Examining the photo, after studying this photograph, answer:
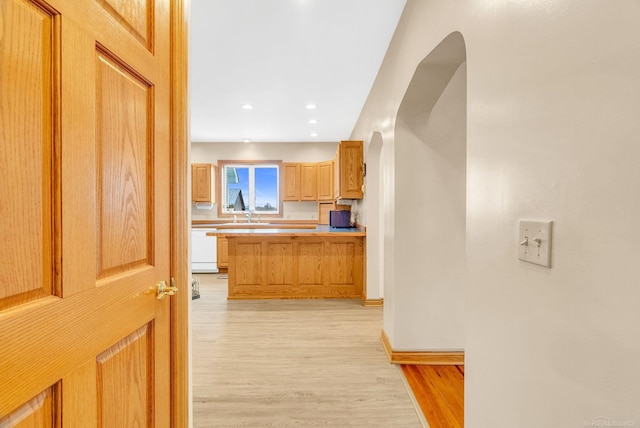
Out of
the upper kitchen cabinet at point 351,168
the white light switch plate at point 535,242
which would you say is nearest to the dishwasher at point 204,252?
the upper kitchen cabinet at point 351,168

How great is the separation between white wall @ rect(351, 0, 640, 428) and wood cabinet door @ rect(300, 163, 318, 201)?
516cm

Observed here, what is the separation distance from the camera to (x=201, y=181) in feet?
20.1

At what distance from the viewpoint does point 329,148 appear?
A: 6.56m

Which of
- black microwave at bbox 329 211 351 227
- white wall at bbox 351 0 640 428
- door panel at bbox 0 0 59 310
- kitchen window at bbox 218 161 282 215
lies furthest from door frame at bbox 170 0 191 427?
kitchen window at bbox 218 161 282 215

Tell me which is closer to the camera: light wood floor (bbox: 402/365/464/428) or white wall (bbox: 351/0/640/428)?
white wall (bbox: 351/0/640/428)

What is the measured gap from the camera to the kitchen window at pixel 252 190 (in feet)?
21.9

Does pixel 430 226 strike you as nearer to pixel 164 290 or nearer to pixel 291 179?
pixel 164 290

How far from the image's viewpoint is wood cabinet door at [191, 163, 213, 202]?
6129 mm

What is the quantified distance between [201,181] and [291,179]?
6.07ft

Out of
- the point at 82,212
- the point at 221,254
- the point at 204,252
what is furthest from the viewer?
the point at 221,254

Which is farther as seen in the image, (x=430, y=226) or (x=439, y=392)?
(x=430, y=226)

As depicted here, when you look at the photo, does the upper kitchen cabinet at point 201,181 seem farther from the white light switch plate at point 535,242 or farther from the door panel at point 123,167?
the white light switch plate at point 535,242

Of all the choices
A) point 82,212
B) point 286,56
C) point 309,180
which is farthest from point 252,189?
point 82,212

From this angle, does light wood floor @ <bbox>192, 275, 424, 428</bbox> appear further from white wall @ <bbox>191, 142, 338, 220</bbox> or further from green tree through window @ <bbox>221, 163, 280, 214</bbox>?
white wall @ <bbox>191, 142, 338, 220</bbox>
